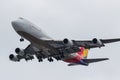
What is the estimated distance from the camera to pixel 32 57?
253 feet

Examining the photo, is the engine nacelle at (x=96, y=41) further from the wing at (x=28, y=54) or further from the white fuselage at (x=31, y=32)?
the wing at (x=28, y=54)

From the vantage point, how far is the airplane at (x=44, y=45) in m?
69.8

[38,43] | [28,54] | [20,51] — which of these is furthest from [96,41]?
[20,51]

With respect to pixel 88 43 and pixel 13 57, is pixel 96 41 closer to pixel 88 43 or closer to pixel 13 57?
pixel 88 43

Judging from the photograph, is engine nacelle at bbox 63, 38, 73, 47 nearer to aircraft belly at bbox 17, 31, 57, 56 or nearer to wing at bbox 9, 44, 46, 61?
aircraft belly at bbox 17, 31, 57, 56

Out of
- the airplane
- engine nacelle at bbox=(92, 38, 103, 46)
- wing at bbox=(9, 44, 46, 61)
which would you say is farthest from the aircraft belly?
engine nacelle at bbox=(92, 38, 103, 46)

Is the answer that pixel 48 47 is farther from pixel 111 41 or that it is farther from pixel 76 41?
pixel 111 41

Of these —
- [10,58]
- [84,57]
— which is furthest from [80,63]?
[10,58]

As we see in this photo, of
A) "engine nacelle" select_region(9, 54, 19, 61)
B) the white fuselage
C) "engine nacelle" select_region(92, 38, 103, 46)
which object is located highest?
the white fuselage

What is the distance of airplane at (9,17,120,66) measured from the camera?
6981 cm

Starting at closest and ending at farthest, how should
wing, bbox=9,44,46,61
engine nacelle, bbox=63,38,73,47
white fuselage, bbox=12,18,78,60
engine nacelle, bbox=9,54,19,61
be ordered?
white fuselage, bbox=12,18,78,60, engine nacelle, bbox=63,38,73,47, wing, bbox=9,44,46,61, engine nacelle, bbox=9,54,19,61

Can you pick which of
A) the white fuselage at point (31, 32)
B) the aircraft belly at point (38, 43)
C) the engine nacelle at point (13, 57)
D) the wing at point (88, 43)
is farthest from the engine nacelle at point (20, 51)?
the wing at point (88, 43)

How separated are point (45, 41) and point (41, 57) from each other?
505cm

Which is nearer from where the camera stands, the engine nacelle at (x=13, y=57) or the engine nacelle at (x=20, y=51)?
the engine nacelle at (x=20, y=51)
